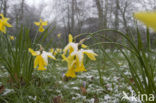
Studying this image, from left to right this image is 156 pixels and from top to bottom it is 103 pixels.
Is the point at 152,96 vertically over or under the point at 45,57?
under

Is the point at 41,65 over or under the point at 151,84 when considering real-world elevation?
over

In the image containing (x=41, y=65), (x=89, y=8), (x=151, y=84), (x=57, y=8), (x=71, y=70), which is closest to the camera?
(x=71, y=70)

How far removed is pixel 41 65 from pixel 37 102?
14.3 inches

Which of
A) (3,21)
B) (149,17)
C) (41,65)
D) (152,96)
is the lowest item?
(152,96)

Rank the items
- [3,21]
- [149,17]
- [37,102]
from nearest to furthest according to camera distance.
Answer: [149,17], [37,102], [3,21]

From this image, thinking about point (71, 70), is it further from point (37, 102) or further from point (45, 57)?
point (37, 102)

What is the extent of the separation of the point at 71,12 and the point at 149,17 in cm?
490

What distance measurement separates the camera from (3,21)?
145 centimetres

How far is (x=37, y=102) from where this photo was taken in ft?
3.47

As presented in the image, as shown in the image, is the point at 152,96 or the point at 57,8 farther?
the point at 57,8

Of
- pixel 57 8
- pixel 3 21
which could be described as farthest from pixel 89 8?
pixel 3 21

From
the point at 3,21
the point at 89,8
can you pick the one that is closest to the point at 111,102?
the point at 3,21

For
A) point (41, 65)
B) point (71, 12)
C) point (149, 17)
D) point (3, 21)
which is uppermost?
point (71, 12)

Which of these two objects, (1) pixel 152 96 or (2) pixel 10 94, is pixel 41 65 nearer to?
(2) pixel 10 94
